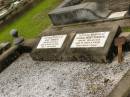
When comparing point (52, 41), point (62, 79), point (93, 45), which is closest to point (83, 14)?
point (52, 41)

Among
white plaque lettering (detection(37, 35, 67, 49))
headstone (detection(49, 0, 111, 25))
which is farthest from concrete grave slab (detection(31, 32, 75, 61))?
headstone (detection(49, 0, 111, 25))

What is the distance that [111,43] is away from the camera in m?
8.23

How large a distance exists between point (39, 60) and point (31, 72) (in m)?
0.66

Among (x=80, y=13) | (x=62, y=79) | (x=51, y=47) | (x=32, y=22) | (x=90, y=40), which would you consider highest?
(x=90, y=40)

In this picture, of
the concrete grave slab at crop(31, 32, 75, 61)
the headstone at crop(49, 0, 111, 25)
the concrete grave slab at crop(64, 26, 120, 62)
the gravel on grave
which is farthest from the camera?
the headstone at crop(49, 0, 111, 25)

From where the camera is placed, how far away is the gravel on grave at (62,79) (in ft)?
24.9

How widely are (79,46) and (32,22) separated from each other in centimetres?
670

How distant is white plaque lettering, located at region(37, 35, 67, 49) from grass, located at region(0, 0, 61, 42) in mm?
2845

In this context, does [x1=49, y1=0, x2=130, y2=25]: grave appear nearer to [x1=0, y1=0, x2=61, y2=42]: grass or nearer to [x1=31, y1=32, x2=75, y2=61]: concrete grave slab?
[x1=31, y1=32, x2=75, y2=61]: concrete grave slab

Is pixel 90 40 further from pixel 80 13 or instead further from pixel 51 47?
pixel 80 13

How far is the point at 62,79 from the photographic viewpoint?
27.8 feet

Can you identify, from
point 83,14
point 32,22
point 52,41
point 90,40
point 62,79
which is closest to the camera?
point 62,79

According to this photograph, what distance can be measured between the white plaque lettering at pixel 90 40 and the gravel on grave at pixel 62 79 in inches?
22.6

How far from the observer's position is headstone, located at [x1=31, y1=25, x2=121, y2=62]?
829 centimetres
